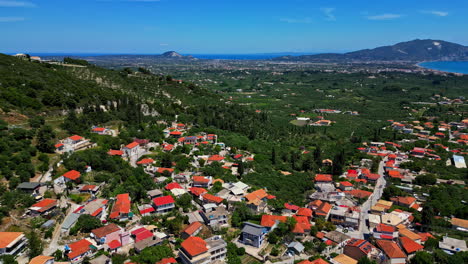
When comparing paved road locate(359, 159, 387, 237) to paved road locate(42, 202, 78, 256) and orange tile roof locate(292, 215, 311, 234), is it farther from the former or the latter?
paved road locate(42, 202, 78, 256)

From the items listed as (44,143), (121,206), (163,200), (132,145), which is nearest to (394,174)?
(163,200)

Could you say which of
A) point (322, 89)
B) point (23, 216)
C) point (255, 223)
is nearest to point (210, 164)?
point (255, 223)

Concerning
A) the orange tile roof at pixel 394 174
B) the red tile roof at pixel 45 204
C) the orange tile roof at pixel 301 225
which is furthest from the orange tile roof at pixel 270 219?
the orange tile roof at pixel 394 174

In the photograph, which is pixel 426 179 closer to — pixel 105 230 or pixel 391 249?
pixel 391 249

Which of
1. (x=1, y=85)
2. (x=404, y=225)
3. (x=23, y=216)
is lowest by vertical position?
(x=404, y=225)

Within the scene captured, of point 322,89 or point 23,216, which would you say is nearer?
point 23,216

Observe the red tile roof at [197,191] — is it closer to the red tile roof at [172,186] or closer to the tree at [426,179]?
the red tile roof at [172,186]

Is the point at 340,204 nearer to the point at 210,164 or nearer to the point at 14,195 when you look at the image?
the point at 210,164
